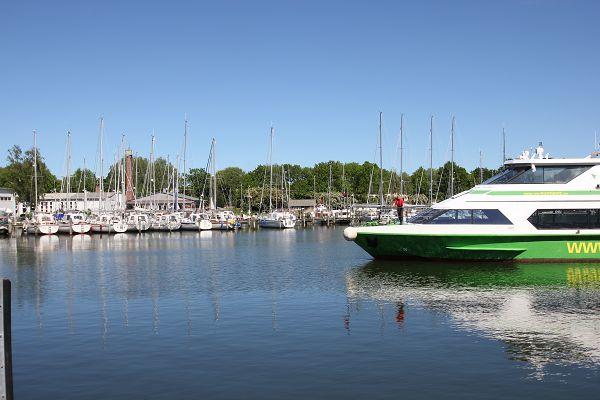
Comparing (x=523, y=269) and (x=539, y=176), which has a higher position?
(x=539, y=176)

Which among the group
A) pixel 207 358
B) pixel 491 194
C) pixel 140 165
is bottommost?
pixel 207 358

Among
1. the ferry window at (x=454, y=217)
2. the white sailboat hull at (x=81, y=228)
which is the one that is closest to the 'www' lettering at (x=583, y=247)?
the ferry window at (x=454, y=217)

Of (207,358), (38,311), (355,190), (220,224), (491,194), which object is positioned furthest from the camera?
(355,190)

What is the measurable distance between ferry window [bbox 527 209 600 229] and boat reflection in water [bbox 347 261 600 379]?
219 centimetres

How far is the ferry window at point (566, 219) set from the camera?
35.2 metres

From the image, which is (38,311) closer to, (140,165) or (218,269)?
(218,269)

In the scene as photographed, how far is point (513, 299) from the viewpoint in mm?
25156

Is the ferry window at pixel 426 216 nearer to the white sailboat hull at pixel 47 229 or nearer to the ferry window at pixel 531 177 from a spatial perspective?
the ferry window at pixel 531 177

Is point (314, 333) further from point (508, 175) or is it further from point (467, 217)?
point (508, 175)

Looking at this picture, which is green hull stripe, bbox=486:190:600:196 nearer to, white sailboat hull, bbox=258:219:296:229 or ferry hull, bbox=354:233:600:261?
ferry hull, bbox=354:233:600:261

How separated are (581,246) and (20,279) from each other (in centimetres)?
3043

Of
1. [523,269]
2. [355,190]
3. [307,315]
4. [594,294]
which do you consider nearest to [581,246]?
[523,269]

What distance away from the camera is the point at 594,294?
2578 cm

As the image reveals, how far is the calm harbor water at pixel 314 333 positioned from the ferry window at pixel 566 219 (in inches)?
90.4
